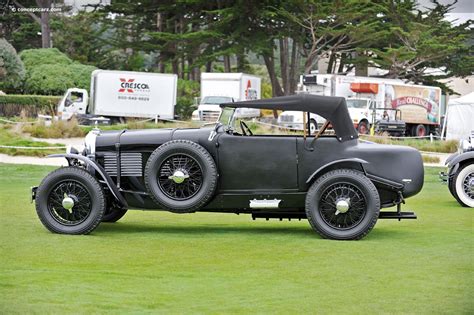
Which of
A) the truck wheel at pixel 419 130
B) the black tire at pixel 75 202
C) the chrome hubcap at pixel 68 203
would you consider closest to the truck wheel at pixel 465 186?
the black tire at pixel 75 202

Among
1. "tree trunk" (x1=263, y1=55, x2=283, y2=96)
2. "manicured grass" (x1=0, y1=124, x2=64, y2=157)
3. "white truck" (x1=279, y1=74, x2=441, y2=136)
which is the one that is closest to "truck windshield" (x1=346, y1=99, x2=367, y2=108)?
"white truck" (x1=279, y1=74, x2=441, y2=136)

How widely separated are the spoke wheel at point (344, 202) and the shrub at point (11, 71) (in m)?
15.4

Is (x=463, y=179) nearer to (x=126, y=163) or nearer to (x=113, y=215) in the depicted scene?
(x=113, y=215)

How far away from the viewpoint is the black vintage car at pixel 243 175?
8695 mm

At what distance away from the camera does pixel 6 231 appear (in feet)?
29.0

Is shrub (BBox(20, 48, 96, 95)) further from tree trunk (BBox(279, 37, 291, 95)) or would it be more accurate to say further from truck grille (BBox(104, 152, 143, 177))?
truck grille (BBox(104, 152, 143, 177))

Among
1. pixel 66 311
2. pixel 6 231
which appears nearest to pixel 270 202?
pixel 6 231

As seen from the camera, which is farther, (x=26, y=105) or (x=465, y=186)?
(x=26, y=105)

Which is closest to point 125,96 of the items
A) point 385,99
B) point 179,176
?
point 385,99

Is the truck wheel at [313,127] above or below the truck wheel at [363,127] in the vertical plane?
above

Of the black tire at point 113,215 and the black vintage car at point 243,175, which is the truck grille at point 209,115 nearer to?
the black tire at point 113,215

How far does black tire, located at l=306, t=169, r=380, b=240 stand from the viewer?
8.62 metres

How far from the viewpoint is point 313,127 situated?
9352 millimetres

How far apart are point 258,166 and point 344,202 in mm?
846
